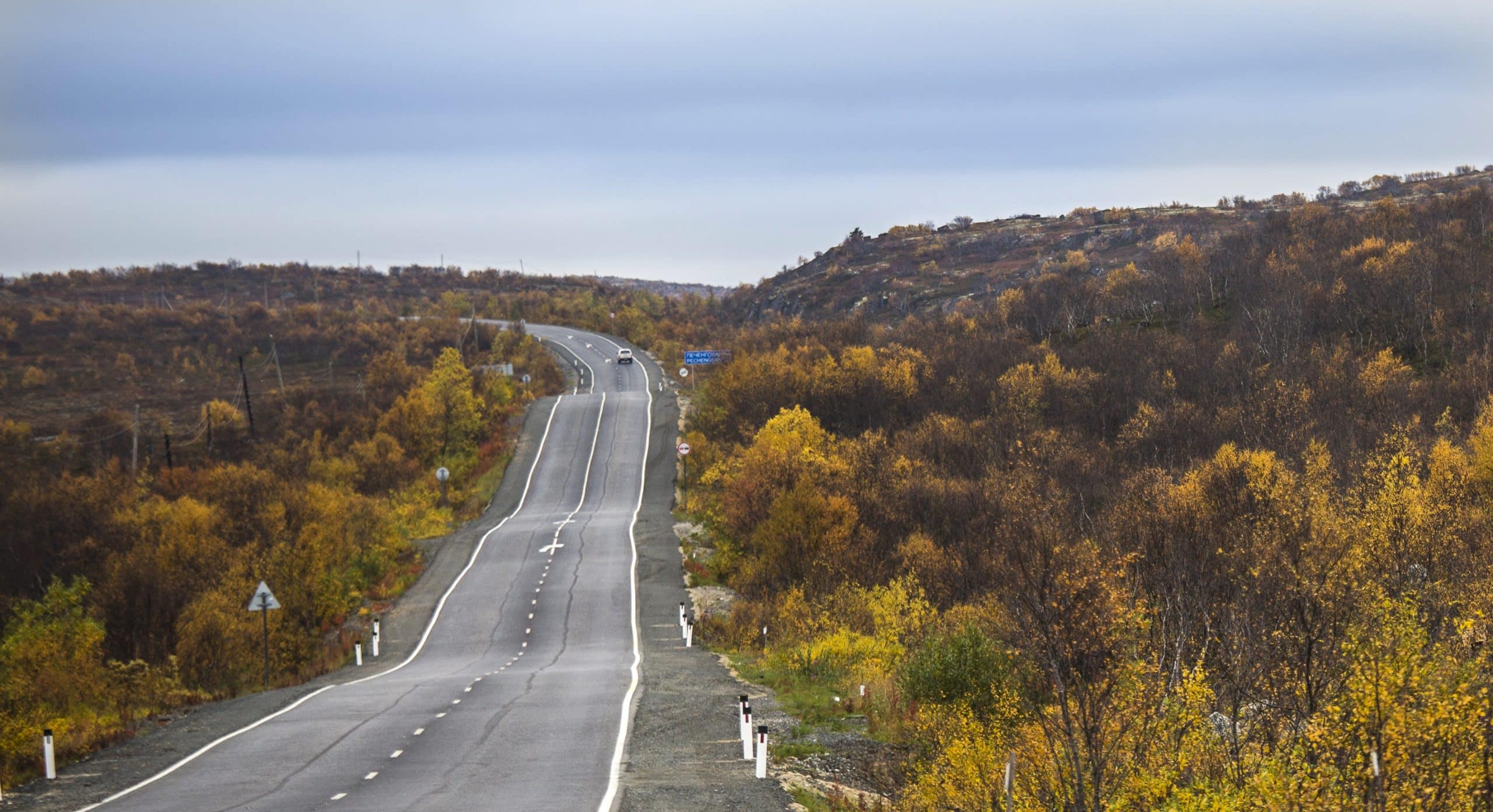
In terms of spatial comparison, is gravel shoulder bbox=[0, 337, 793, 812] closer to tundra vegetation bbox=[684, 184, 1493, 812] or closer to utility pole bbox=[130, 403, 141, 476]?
tundra vegetation bbox=[684, 184, 1493, 812]

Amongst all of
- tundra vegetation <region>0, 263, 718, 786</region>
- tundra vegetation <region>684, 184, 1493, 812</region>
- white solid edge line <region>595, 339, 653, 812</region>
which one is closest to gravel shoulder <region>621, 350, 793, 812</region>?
white solid edge line <region>595, 339, 653, 812</region>

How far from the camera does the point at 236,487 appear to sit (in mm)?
60000

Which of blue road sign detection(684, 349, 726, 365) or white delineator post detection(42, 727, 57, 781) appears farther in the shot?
blue road sign detection(684, 349, 726, 365)

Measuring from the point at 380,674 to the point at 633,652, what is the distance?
7.06 m

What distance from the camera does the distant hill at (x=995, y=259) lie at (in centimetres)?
15900

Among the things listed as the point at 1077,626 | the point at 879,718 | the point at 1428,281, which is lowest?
the point at 879,718

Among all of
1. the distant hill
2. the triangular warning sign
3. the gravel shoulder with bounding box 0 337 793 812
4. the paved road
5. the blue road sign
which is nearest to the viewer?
the paved road

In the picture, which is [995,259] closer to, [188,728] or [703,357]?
[703,357]

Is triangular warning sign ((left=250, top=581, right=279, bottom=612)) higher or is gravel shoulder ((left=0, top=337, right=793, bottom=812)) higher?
triangular warning sign ((left=250, top=581, right=279, bottom=612))

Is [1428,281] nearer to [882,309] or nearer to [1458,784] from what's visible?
[882,309]

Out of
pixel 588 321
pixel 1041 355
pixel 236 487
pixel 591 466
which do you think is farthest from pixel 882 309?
pixel 236 487

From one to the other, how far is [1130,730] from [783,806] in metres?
6.76

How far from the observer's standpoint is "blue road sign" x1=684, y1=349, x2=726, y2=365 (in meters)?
93.8

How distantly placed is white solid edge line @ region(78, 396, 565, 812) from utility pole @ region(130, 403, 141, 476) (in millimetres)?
23437
